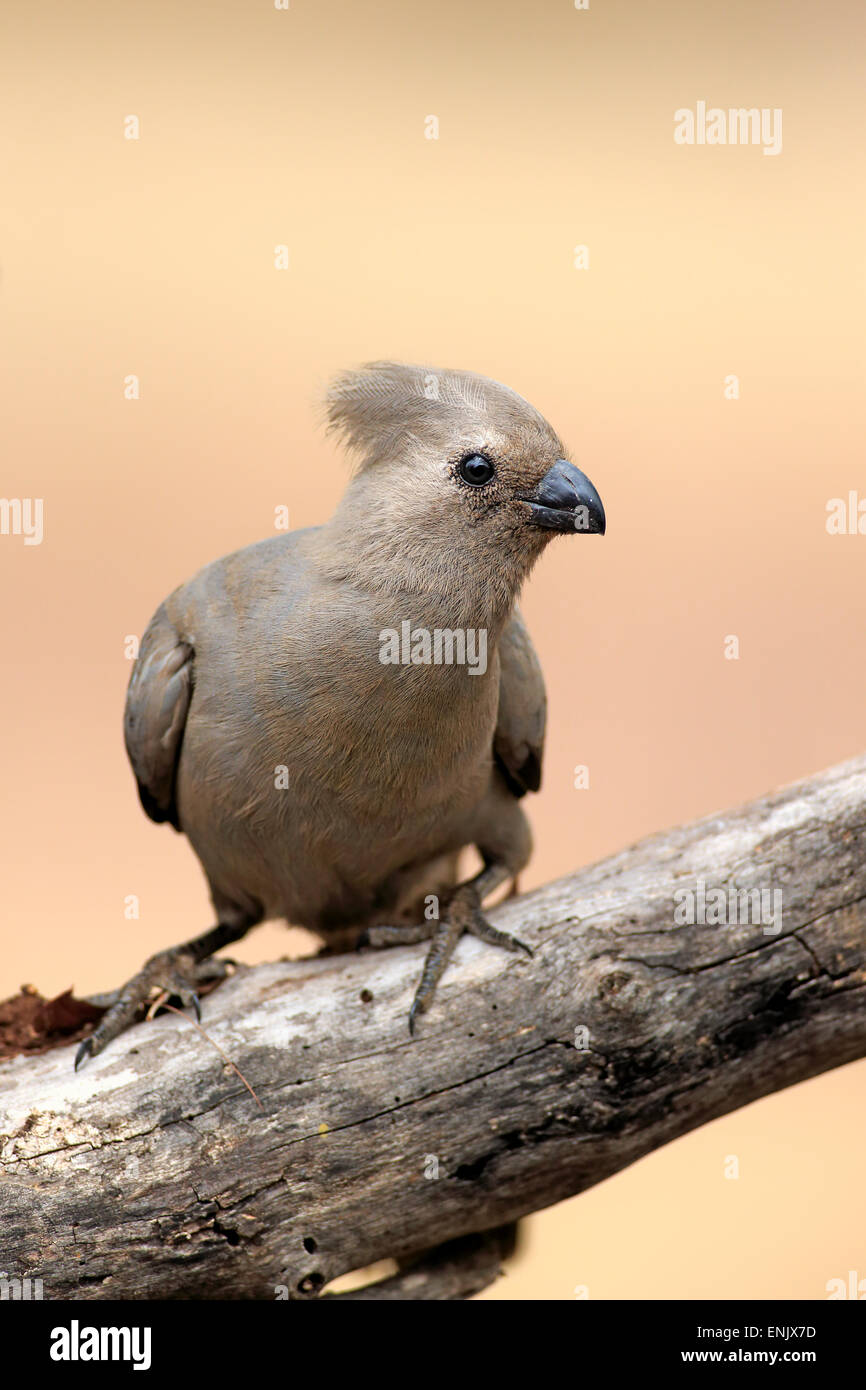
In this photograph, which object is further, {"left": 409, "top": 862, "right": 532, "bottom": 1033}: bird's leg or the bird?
{"left": 409, "top": 862, "right": 532, "bottom": 1033}: bird's leg

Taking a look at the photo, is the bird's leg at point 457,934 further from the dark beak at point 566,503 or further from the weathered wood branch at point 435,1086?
the dark beak at point 566,503

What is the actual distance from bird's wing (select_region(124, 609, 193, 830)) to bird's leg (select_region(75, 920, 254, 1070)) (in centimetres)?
53

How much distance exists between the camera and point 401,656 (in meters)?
3.62

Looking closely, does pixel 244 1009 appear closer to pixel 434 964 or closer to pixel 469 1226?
pixel 434 964

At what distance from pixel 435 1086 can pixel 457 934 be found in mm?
531

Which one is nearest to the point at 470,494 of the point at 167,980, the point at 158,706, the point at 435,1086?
the point at 158,706

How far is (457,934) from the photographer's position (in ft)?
13.1

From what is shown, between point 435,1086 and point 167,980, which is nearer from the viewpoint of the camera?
point 435,1086

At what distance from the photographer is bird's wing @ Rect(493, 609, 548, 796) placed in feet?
14.0

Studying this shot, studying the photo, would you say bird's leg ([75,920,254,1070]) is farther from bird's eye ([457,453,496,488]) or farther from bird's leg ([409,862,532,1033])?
bird's eye ([457,453,496,488])

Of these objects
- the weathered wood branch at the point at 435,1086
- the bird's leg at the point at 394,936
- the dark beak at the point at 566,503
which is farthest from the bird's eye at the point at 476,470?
the bird's leg at the point at 394,936

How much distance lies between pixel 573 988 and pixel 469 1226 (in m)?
0.78

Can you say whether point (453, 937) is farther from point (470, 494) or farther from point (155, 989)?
point (470, 494)

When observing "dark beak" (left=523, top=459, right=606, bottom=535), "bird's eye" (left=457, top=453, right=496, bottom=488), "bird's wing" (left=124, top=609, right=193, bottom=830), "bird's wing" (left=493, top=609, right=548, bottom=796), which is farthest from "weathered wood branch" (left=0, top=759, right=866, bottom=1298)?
"bird's eye" (left=457, top=453, right=496, bottom=488)
